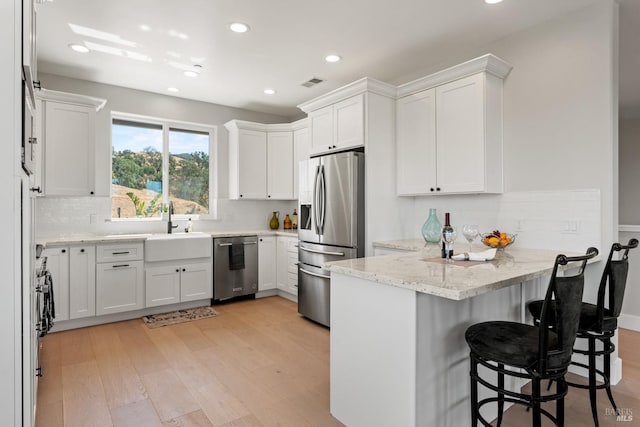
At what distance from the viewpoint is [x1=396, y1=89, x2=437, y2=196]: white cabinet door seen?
3.50 m

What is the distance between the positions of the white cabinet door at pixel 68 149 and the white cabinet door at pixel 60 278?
2.08 ft

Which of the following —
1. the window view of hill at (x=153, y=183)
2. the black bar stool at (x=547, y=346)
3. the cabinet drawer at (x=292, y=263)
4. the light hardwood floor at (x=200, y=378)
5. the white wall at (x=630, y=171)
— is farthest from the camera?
the white wall at (x=630, y=171)

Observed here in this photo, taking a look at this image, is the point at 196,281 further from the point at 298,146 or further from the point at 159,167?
the point at 298,146

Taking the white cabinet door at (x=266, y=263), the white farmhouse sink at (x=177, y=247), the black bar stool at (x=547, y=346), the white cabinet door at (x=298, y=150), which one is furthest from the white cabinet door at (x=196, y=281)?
the black bar stool at (x=547, y=346)

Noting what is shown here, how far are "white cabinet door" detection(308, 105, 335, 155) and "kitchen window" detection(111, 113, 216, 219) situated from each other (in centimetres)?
180

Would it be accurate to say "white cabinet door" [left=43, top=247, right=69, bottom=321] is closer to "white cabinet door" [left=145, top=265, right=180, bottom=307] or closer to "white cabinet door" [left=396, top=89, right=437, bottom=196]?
"white cabinet door" [left=145, top=265, right=180, bottom=307]

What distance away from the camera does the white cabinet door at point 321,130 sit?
4.00 metres

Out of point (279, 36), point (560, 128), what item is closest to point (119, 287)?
point (279, 36)

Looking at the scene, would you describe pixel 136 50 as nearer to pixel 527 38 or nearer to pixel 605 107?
pixel 527 38

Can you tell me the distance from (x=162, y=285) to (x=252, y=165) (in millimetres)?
1991

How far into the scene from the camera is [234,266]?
4.68 metres

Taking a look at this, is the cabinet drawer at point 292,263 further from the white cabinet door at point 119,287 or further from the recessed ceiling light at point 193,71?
the recessed ceiling light at point 193,71

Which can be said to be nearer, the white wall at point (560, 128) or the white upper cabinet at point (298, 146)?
the white wall at point (560, 128)

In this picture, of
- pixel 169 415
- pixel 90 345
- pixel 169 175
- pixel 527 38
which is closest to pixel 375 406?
pixel 169 415
